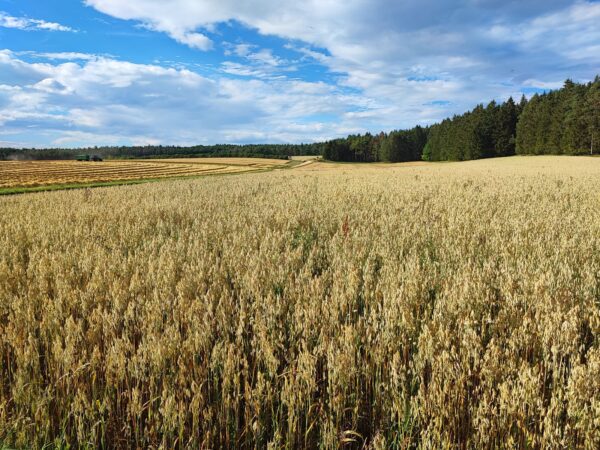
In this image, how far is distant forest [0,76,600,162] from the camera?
6812 centimetres

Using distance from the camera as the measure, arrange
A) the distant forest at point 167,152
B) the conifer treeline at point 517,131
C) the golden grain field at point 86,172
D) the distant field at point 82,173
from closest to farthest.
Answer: the distant field at point 82,173 < the golden grain field at point 86,172 < the conifer treeline at point 517,131 < the distant forest at point 167,152

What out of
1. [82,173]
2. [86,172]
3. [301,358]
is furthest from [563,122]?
[301,358]

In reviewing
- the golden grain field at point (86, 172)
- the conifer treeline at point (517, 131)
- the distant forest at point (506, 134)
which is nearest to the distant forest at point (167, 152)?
the distant forest at point (506, 134)

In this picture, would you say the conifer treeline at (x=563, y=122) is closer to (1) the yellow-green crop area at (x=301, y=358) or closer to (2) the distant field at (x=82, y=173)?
(2) the distant field at (x=82, y=173)

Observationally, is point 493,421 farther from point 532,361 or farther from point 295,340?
point 295,340

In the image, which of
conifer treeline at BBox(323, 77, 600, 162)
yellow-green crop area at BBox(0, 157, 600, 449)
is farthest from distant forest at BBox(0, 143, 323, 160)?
yellow-green crop area at BBox(0, 157, 600, 449)

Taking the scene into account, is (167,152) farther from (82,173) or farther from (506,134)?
(506,134)

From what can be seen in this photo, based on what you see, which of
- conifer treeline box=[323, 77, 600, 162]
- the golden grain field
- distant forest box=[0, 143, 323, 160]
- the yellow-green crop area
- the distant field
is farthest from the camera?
distant forest box=[0, 143, 323, 160]

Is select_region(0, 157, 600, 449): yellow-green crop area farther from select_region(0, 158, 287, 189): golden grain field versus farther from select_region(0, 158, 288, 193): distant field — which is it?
select_region(0, 158, 287, 189): golden grain field

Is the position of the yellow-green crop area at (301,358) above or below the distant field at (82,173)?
below

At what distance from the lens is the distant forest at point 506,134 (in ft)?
224

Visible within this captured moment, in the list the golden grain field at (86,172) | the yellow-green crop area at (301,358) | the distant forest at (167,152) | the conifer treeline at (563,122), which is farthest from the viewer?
the distant forest at (167,152)

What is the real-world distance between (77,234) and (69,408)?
487cm

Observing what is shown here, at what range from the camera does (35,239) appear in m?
6.29
